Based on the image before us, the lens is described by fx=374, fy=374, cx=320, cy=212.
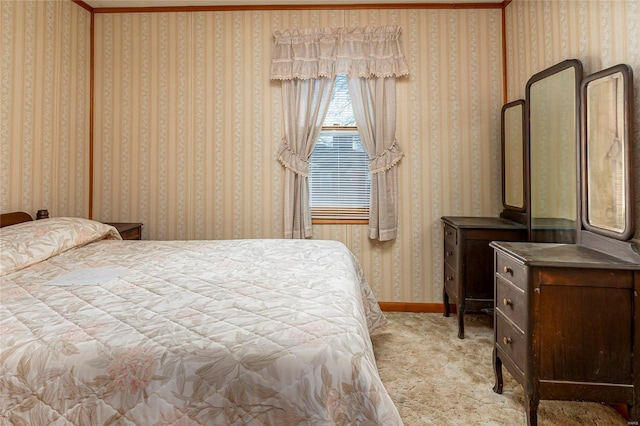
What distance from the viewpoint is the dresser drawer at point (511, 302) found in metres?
1.81

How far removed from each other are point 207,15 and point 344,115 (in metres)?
1.59

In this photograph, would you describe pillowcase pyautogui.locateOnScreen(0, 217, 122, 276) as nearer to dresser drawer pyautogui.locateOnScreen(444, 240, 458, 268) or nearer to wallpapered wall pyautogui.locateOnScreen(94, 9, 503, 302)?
wallpapered wall pyautogui.locateOnScreen(94, 9, 503, 302)

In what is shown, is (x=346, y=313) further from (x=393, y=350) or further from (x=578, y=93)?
(x=578, y=93)

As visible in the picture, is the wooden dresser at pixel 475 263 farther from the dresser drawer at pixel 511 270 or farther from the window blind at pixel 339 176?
the window blind at pixel 339 176

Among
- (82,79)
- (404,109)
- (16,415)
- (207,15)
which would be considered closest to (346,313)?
(16,415)

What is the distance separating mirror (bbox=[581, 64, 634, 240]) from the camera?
1.80 m

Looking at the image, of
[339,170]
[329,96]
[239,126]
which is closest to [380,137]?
[339,170]

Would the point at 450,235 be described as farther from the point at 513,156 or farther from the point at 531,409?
the point at 531,409

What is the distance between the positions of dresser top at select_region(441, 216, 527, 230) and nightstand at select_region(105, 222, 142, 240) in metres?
2.73

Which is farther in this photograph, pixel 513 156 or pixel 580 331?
pixel 513 156

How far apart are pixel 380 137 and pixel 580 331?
219cm

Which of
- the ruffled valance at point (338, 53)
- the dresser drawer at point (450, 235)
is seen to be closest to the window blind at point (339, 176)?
the ruffled valance at point (338, 53)

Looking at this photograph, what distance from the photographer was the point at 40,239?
2.17 meters

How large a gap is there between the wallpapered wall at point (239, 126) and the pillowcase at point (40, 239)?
0.95m
